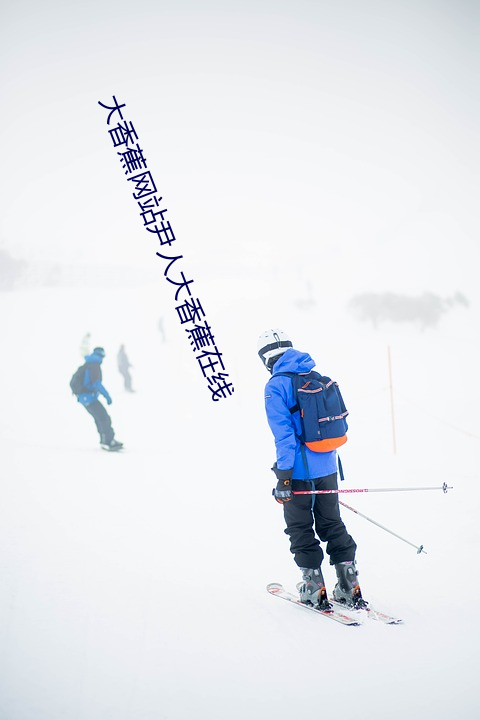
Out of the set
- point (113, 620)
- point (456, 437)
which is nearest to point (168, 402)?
point (456, 437)

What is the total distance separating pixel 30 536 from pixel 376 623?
10.7ft

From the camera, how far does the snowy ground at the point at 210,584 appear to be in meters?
2.16

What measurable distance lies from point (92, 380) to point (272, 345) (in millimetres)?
5367

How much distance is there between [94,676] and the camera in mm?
2256

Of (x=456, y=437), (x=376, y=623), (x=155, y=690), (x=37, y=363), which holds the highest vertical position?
(x=37, y=363)

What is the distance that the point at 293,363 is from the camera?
3051mm

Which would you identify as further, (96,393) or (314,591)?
(96,393)

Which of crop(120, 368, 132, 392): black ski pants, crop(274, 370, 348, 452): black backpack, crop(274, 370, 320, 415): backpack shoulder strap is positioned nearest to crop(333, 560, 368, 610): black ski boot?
crop(274, 370, 348, 452): black backpack

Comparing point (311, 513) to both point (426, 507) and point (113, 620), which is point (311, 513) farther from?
point (426, 507)

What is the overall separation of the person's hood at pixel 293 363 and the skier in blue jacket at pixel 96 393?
203 inches

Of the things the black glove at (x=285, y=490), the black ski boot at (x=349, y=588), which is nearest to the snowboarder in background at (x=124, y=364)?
the black glove at (x=285, y=490)

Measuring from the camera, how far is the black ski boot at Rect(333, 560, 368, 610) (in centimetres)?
294

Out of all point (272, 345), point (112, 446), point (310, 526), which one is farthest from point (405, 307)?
point (310, 526)

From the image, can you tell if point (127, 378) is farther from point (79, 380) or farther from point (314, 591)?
point (314, 591)
